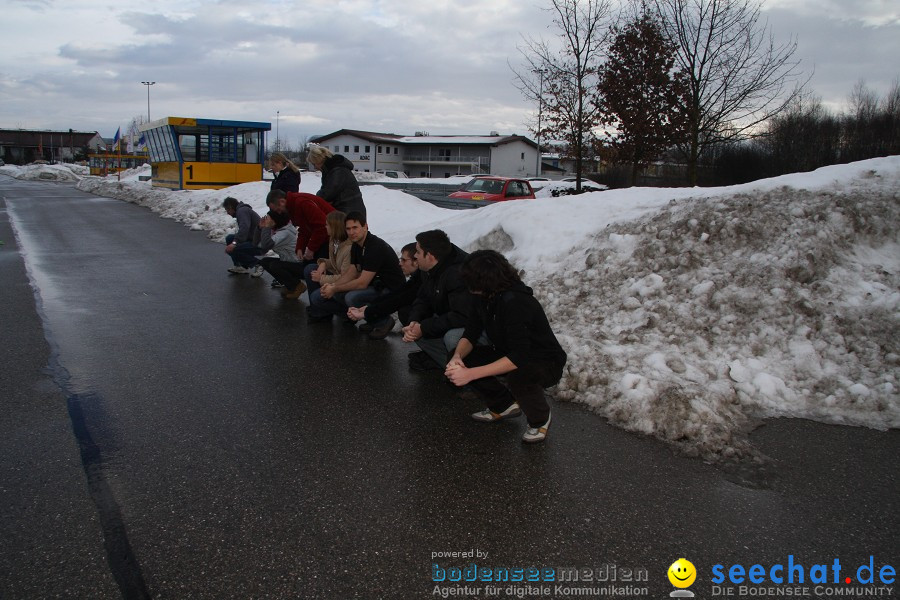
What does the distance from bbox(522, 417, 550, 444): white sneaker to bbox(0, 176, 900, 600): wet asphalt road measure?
6cm

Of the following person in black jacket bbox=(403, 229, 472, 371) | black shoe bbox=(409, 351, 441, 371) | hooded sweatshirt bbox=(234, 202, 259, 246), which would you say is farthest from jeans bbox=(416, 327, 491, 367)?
hooded sweatshirt bbox=(234, 202, 259, 246)

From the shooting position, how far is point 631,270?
6.71 m

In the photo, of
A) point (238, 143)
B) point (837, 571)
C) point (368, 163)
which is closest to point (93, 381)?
point (837, 571)

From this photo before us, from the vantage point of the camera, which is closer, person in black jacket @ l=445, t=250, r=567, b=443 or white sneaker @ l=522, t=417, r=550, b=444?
person in black jacket @ l=445, t=250, r=567, b=443

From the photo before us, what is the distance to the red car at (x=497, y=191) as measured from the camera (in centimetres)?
1706

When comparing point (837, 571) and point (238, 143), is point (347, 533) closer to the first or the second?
A: point (837, 571)

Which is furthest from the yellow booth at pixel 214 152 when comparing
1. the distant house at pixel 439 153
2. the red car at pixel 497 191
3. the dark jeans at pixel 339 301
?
the distant house at pixel 439 153

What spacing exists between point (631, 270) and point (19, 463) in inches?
222

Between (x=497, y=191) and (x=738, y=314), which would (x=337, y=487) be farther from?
(x=497, y=191)

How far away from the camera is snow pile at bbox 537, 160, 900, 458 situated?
4.54 metres

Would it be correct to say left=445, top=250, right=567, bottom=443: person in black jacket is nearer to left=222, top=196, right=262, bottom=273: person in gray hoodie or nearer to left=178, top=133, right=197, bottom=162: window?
left=222, top=196, right=262, bottom=273: person in gray hoodie

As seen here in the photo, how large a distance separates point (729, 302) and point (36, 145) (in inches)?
4932

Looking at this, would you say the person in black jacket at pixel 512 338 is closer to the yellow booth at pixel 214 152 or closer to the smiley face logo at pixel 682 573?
the smiley face logo at pixel 682 573

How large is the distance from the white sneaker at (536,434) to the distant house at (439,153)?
250ft
